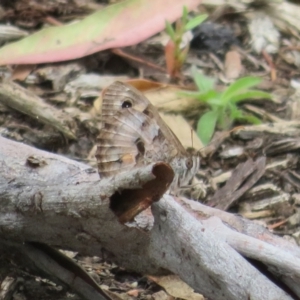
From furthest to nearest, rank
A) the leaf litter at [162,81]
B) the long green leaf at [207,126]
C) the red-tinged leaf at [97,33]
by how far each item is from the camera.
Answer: the red-tinged leaf at [97,33], the long green leaf at [207,126], the leaf litter at [162,81]

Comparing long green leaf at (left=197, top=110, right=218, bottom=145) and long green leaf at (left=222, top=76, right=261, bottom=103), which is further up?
long green leaf at (left=222, top=76, right=261, bottom=103)

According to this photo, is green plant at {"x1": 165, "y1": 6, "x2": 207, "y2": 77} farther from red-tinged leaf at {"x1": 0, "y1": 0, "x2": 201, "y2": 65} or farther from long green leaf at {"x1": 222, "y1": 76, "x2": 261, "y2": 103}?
long green leaf at {"x1": 222, "y1": 76, "x2": 261, "y2": 103}

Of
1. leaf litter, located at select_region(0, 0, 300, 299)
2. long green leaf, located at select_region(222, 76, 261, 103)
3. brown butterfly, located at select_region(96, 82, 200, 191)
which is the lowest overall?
leaf litter, located at select_region(0, 0, 300, 299)

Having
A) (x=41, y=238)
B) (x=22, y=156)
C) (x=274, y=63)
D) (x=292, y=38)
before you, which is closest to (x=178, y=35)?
(x=274, y=63)

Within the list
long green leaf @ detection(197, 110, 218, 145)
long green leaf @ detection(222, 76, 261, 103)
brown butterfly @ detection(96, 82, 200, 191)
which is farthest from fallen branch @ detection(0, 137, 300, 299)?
long green leaf @ detection(222, 76, 261, 103)

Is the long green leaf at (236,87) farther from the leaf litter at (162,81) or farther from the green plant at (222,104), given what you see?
the leaf litter at (162,81)

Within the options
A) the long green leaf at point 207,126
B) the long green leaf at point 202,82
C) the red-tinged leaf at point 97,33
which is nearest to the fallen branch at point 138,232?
the long green leaf at point 207,126

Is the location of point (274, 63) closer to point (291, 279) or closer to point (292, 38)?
point (292, 38)
